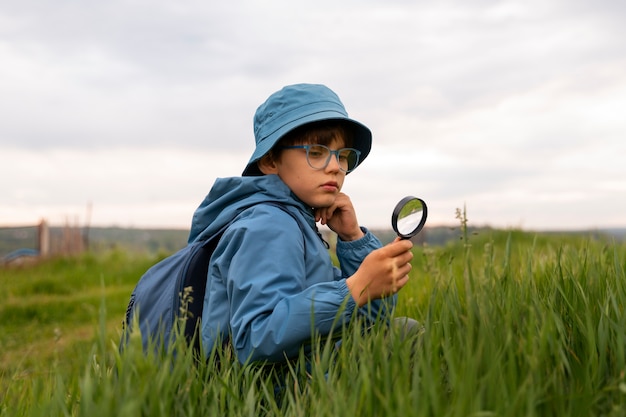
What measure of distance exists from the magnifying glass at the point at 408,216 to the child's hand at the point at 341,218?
693 mm

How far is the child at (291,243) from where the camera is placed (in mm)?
2367

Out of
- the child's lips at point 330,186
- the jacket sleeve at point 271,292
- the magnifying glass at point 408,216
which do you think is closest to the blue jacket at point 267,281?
the jacket sleeve at point 271,292

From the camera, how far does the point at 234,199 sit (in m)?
3.00

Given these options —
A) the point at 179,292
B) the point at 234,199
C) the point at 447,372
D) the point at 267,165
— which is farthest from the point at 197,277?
the point at 447,372

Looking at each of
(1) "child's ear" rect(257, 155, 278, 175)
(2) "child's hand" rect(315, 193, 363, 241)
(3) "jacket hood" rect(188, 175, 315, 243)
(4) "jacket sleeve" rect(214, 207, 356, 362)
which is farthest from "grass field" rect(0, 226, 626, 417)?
(1) "child's ear" rect(257, 155, 278, 175)

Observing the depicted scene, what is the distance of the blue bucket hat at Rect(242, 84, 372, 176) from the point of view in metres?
2.90

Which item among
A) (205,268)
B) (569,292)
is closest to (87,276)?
(205,268)

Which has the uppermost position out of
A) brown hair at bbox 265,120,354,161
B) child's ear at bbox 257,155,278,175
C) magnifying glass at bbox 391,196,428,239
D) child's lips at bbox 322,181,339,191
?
brown hair at bbox 265,120,354,161

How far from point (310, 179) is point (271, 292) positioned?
0.67 meters

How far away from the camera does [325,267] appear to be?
279 cm

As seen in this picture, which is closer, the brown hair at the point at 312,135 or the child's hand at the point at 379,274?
the child's hand at the point at 379,274

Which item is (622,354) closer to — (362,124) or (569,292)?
(569,292)

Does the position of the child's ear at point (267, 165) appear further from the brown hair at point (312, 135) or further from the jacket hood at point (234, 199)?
the jacket hood at point (234, 199)

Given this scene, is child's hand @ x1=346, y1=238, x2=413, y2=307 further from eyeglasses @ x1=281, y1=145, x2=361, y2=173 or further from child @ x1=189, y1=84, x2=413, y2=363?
eyeglasses @ x1=281, y1=145, x2=361, y2=173
